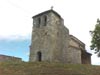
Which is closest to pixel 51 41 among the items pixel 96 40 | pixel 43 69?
pixel 96 40

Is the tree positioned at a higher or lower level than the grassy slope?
higher

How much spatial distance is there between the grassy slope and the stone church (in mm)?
10692

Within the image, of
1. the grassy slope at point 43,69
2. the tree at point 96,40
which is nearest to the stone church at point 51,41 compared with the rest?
the tree at point 96,40

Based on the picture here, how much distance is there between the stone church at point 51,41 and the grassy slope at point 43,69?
10692 mm

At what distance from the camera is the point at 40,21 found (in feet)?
139

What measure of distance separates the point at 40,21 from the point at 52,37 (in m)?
4.35

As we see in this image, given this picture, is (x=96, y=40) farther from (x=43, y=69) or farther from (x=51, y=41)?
(x=43, y=69)

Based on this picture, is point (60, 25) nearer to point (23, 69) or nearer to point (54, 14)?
point (54, 14)

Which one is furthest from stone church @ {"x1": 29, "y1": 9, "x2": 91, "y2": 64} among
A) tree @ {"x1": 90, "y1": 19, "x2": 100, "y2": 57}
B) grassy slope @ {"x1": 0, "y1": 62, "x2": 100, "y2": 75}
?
grassy slope @ {"x1": 0, "y1": 62, "x2": 100, "y2": 75}

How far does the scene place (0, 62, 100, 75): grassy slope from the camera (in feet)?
82.6

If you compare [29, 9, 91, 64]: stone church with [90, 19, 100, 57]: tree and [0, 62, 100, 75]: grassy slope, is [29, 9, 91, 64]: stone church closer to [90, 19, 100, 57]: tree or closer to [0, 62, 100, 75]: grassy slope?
[90, 19, 100, 57]: tree

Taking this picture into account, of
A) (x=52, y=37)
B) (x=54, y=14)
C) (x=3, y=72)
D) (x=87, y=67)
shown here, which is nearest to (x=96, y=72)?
(x=87, y=67)

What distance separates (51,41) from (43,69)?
523 inches

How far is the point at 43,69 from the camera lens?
26.6m
